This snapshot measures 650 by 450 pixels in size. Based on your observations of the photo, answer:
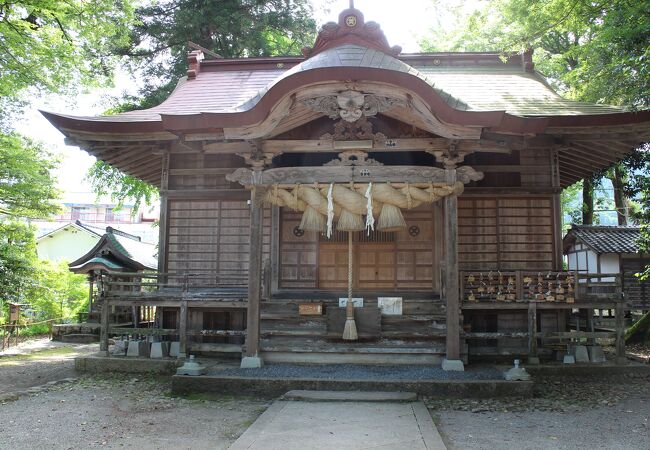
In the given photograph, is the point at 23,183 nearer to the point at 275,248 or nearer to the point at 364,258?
the point at 275,248

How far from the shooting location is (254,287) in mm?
7777

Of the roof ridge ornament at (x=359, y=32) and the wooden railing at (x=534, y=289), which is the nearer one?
the wooden railing at (x=534, y=289)

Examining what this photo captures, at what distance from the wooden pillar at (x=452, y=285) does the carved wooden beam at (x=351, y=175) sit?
237 mm

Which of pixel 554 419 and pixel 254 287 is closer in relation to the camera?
pixel 554 419

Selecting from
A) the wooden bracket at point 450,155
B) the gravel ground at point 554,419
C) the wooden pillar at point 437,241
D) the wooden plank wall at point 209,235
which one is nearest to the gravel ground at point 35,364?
the wooden plank wall at point 209,235

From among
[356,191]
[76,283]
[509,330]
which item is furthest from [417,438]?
[76,283]

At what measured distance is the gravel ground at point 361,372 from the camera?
7043 millimetres

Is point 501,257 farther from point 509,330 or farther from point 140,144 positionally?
point 140,144

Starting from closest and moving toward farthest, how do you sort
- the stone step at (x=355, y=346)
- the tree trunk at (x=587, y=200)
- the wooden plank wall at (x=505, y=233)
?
the stone step at (x=355, y=346)
the wooden plank wall at (x=505, y=233)
the tree trunk at (x=587, y=200)

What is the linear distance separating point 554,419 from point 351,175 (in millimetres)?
4314

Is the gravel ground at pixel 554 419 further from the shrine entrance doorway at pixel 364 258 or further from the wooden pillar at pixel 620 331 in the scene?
the shrine entrance doorway at pixel 364 258

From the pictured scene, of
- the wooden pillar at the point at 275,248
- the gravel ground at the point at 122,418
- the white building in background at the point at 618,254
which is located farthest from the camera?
the white building in background at the point at 618,254

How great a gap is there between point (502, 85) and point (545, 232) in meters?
4.02

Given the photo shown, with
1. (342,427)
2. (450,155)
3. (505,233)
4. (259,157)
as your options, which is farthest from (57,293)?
(342,427)
